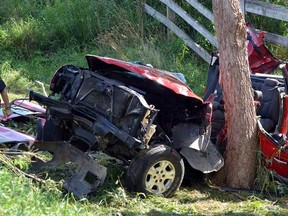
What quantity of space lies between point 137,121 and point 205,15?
5567mm

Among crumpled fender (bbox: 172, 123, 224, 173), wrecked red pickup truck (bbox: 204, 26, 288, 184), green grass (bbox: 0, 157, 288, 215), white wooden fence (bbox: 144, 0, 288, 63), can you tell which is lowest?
green grass (bbox: 0, 157, 288, 215)

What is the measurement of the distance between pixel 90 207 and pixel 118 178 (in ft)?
2.44

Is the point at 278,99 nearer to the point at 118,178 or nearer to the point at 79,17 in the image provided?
the point at 118,178

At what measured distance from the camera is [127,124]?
645cm

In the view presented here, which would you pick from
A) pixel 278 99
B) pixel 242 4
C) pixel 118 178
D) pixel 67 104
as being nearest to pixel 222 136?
pixel 278 99

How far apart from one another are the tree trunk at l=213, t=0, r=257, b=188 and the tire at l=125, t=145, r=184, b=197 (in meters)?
0.74

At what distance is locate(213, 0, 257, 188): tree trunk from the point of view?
6.79 meters

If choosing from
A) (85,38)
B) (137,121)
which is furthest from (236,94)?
(85,38)

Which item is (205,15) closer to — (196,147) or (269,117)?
(269,117)

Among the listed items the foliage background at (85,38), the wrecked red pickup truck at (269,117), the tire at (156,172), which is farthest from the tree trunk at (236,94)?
the tire at (156,172)

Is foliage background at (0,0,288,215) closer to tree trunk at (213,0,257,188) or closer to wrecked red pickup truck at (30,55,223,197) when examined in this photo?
tree trunk at (213,0,257,188)

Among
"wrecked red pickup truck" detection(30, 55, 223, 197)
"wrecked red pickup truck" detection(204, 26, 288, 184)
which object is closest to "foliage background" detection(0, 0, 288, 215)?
"wrecked red pickup truck" detection(204, 26, 288, 184)

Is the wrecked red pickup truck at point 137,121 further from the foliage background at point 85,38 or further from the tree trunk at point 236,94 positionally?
the foliage background at point 85,38

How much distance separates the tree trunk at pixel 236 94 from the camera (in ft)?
22.3
